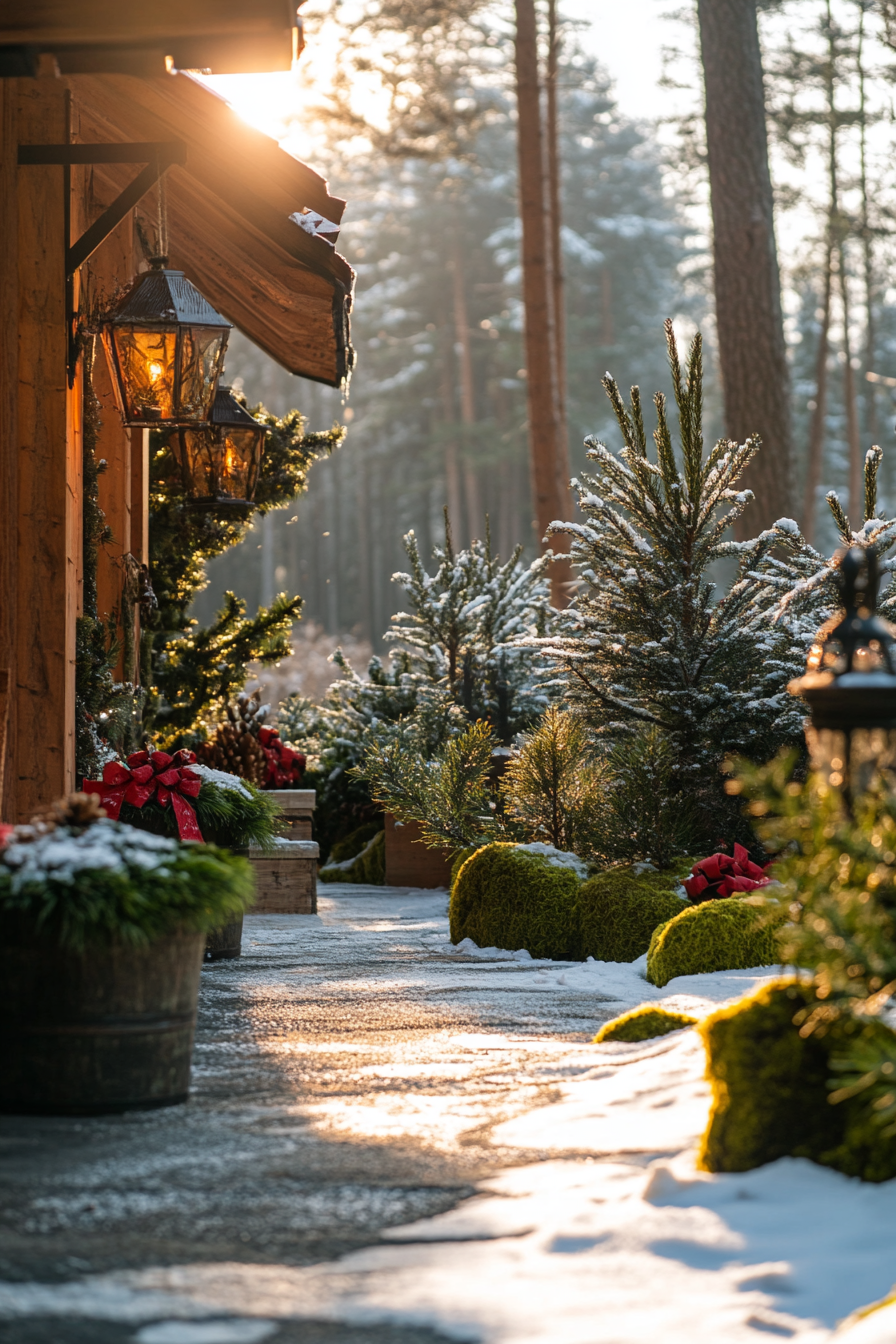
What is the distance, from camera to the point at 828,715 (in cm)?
270

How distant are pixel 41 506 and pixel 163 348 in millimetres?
860

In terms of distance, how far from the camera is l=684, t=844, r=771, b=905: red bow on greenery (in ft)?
17.8

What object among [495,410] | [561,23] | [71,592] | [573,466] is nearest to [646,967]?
[71,592]

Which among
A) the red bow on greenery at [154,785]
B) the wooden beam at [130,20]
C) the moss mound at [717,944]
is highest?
the wooden beam at [130,20]

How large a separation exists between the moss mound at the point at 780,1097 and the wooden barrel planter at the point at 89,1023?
50.0 inches

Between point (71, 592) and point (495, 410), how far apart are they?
3524 centimetres

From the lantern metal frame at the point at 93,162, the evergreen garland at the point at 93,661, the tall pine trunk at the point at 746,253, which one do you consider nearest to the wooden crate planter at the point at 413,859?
the evergreen garland at the point at 93,661

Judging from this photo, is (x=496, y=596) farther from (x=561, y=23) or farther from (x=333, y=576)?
(x=333, y=576)

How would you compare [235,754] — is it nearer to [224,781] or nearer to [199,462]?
[199,462]

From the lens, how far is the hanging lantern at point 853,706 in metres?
2.66

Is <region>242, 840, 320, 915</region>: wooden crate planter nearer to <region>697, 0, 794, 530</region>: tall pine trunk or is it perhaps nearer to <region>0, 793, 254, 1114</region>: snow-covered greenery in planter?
<region>0, 793, 254, 1114</region>: snow-covered greenery in planter

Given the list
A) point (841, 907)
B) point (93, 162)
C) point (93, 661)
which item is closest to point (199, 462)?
point (93, 661)

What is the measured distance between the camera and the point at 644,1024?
4012mm

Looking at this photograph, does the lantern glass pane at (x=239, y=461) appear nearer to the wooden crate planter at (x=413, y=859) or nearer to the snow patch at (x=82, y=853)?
the wooden crate planter at (x=413, y=859)
